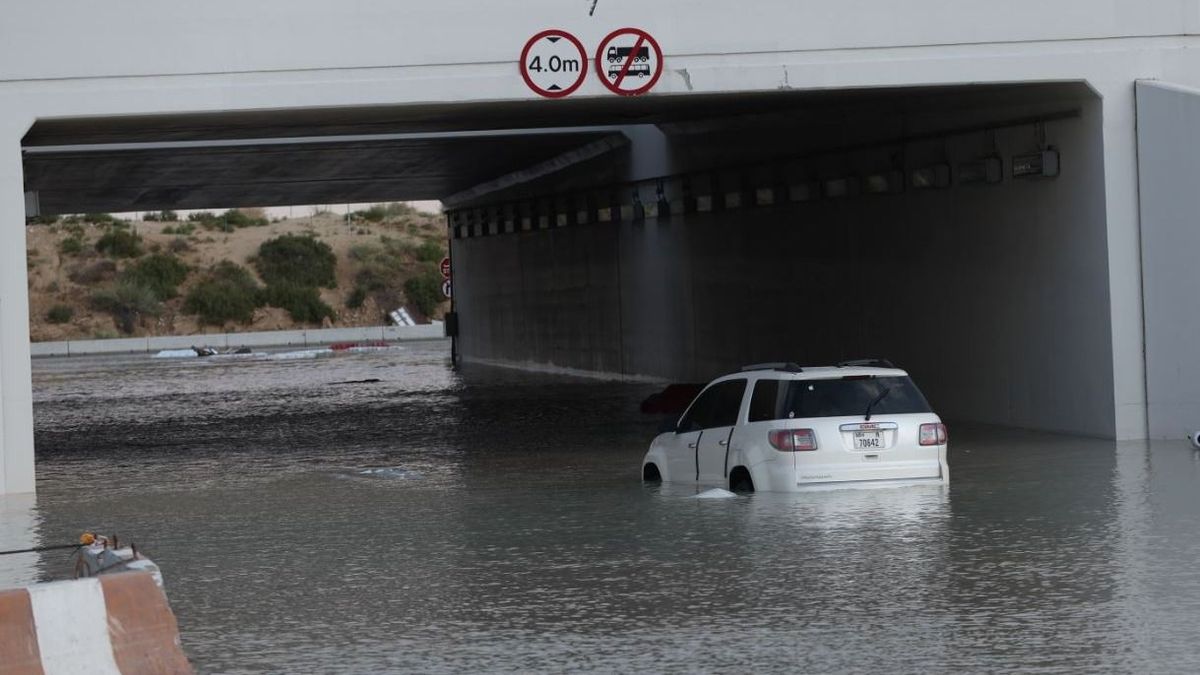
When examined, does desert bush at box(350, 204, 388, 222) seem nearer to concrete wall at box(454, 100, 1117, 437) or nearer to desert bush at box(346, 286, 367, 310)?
desert bush at box(346, 286, 367, 310)

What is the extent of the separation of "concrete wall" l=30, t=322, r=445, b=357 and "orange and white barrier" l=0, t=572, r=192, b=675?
220 feet

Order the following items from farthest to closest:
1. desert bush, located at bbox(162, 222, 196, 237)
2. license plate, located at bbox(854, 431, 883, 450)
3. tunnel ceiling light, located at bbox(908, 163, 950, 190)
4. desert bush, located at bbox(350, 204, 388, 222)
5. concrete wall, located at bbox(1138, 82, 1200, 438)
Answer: desert bush, located at bbox(350, 204, 388, 222)
desert bush, located at bbox(162, 222, 196, 237)
tunnel ceiling light, located at bbox(908, 163, 950, 190)
concrete wall, located at bbox(1138, 82, 1200, 438)
license plate, located at bbox(854, 431, 883, 450)

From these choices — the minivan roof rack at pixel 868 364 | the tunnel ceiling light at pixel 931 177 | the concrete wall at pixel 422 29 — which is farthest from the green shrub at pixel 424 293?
the minivan roof rack at pixel 868 364

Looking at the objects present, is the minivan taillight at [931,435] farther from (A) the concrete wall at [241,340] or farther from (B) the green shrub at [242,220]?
(B) the green shrub at [242,220]

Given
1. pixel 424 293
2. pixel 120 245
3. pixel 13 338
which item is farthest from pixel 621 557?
pixel 120 245

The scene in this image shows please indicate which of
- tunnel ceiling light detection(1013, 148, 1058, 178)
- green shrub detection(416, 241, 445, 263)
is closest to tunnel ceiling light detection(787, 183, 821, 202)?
tunnel ceiling light detection(1013, 148, 1058, 178)

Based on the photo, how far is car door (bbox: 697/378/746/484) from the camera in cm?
1691

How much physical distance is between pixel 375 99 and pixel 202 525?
6011mm

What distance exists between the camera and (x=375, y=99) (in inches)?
797

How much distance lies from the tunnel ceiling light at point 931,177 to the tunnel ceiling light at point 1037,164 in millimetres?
1984

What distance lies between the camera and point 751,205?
32531 mm

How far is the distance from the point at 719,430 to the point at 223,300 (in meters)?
82.6

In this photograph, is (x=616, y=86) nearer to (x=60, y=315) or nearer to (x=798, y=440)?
(x=798, y=440)

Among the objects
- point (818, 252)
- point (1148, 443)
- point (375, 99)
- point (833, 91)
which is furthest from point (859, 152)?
point (375, 99)
